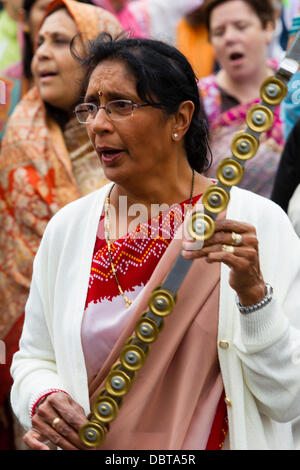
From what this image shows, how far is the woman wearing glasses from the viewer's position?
271cm

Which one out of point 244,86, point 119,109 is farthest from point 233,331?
point 244,86

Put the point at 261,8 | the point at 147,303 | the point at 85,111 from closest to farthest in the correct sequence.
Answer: the point at 147,303 < the point at 85,111 < the point at 261,8

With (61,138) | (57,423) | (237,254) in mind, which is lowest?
(57,423)

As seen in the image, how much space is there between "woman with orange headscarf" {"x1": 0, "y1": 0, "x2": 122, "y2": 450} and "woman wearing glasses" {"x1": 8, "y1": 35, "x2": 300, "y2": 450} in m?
1.88

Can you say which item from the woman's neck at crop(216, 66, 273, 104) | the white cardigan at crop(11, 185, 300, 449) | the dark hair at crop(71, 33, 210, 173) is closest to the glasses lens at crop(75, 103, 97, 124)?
the dark hair at crop(71, 33, 210, 173)

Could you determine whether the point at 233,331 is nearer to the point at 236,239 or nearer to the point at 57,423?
the point at 236,239

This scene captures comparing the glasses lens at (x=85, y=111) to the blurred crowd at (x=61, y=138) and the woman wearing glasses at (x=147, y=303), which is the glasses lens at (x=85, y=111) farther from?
the blurred crowd at (x=61, y=138)

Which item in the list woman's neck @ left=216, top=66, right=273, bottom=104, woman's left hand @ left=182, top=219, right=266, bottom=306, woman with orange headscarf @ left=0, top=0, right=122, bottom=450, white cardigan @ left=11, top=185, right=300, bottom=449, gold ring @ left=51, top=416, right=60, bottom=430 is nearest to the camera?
woman's left hand @ left=182, top=219, right=266, bottom=306

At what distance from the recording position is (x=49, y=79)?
5062 mm

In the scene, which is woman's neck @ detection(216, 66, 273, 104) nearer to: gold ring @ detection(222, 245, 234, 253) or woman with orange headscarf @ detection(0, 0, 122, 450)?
woman with orange headscarf @ detection(0, 0, 122, 450)

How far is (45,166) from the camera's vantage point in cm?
511

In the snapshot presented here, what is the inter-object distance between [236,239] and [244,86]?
3596mm

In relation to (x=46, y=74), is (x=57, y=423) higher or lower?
lower

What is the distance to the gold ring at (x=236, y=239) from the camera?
2.51 meters
